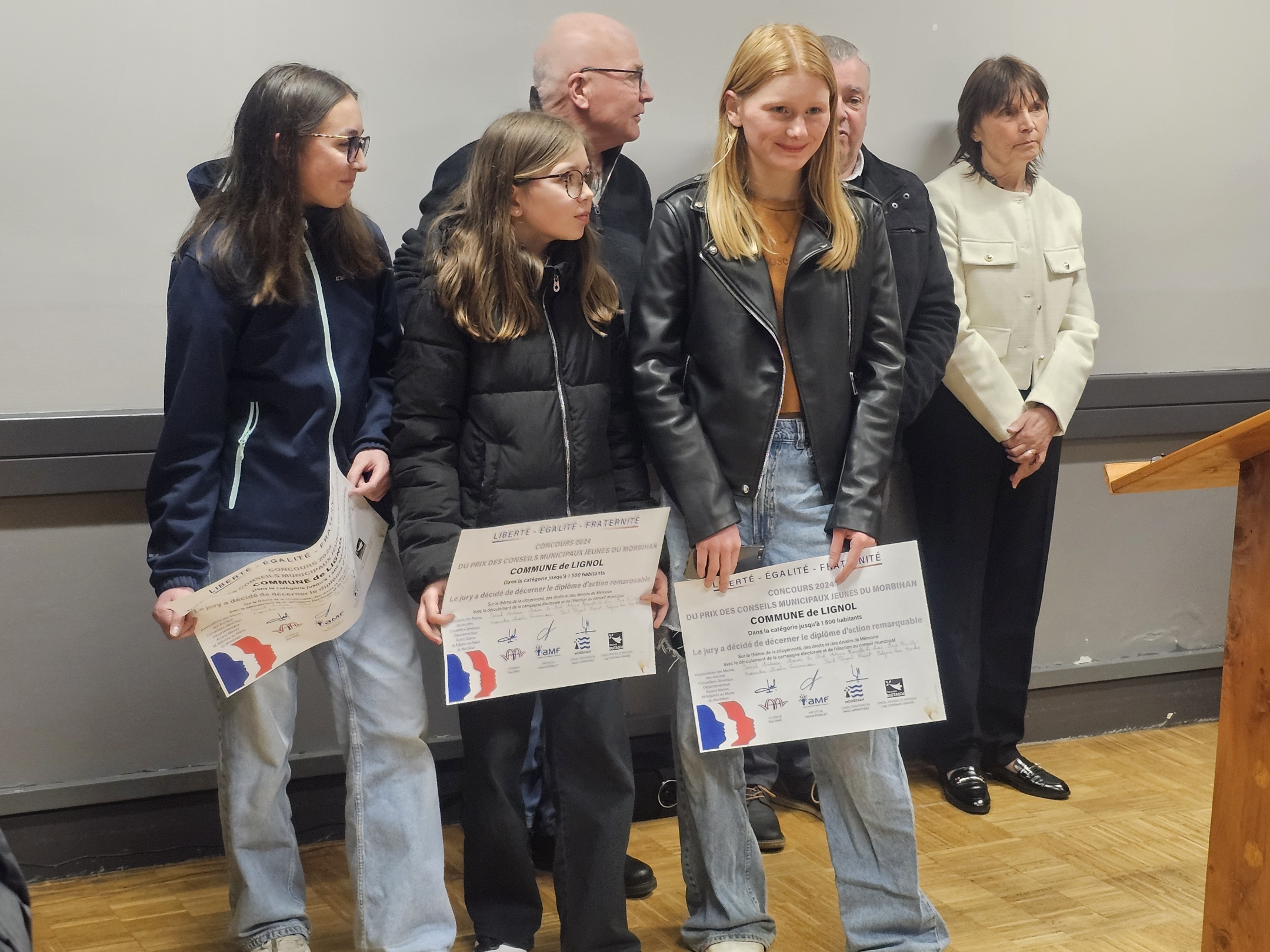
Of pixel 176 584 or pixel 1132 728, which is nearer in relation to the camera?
pixel 176 584

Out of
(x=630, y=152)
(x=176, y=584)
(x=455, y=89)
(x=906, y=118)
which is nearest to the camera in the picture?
(x=176, y=584)

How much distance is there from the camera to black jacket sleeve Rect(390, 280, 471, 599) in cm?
207

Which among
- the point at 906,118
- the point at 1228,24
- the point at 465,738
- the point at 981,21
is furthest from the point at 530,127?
the point at 1228,24

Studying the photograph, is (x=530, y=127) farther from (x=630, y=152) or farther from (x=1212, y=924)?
(x=1212, y=924)

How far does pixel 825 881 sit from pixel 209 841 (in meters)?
1.33

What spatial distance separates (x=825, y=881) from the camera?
8.58 feet

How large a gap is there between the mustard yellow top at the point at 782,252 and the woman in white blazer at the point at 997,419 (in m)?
0.94

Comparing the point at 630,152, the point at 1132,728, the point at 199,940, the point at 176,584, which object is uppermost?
the point at 630,152

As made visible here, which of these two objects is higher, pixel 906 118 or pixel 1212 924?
pixel 906 118

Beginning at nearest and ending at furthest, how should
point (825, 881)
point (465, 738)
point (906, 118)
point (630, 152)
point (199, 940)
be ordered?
point (465, 738) → point (199, 940) → point (825, 881) → point (630, 152) → point (906, 118)

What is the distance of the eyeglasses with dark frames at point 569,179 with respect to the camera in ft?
6.84

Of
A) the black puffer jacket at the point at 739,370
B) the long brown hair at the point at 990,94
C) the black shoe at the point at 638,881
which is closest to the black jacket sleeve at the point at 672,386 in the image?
the black puffer jacket at the point at 739,370

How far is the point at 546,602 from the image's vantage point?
6.79 feet

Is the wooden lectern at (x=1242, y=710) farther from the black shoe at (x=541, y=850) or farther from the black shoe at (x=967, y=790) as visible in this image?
the black shoe at (x=541, y=850)
